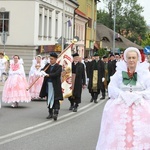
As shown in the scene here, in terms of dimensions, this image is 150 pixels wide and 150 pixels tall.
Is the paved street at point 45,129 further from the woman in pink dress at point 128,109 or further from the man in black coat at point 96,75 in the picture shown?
the man in black coat at point 96,75

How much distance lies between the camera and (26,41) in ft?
141

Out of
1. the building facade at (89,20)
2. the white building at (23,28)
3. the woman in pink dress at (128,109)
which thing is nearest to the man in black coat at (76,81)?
the woman in pink dress at (128,109)

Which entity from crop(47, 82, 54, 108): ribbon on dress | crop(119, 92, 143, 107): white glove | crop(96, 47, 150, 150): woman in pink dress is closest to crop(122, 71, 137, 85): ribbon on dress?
Answer: crop(96, 47, 150, 150): woman in pink dress

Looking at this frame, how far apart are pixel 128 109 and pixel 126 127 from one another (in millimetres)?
251

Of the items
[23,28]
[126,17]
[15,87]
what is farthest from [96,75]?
[126,17]

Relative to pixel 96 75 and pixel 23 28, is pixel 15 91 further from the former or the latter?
pixel 23 28

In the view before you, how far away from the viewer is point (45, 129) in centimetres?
1207

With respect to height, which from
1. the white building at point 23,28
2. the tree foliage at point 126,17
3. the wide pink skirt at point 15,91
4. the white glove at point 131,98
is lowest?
the wide pink skirt at point 15,91

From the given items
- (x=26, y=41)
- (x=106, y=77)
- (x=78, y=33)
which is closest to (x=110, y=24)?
(x=78, y=33)

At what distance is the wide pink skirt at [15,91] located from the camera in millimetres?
16656

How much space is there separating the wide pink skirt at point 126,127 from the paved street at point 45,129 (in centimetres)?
258

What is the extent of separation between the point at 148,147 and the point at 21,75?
10.6 meters

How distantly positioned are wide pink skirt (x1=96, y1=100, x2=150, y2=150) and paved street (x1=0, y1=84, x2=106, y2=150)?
258 cm

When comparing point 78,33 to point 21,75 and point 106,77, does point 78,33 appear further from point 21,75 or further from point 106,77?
point 21,75
